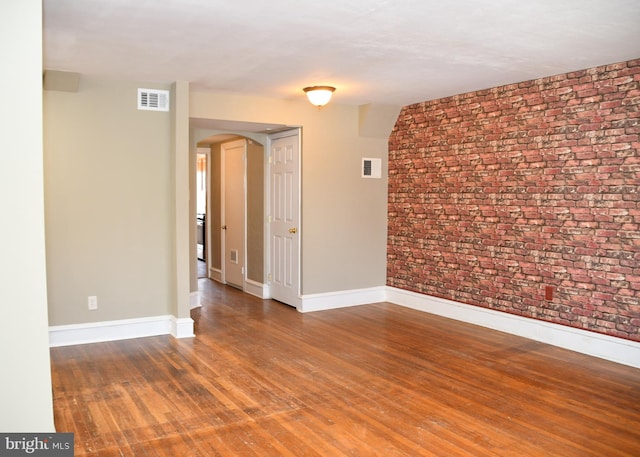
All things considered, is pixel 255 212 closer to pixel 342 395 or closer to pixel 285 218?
pixel 285 218

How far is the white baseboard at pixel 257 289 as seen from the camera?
720cm

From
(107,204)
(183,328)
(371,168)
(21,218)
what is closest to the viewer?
(21,218)

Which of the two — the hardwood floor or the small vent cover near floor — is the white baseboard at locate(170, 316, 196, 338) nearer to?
the hardwood floor

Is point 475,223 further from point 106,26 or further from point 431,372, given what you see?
point 106,26

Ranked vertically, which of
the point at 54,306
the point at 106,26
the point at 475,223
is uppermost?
the point at 106,26

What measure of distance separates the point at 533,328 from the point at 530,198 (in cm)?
126

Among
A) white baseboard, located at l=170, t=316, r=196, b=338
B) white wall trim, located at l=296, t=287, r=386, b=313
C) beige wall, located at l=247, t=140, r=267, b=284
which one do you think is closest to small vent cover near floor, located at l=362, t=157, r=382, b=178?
beige wall, located at l=247, t=140, r=267, b=284

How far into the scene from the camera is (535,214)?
5215 mm

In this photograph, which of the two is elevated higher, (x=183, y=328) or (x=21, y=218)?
(x=21, y=218)

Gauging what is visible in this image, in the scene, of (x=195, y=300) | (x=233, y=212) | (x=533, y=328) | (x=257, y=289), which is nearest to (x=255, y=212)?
(x=233, y=212)

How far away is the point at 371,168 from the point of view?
693 centimetres

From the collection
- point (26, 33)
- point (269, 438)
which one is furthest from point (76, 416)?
point (26, 33)

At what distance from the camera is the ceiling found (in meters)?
3.16

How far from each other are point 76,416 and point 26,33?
2315 mm
